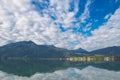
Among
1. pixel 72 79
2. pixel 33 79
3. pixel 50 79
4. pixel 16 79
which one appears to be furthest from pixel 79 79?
pixel 16 79

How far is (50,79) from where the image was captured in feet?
297

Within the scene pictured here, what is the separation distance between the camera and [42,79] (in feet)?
293

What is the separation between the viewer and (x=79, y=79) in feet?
300

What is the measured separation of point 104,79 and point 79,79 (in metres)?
9.48

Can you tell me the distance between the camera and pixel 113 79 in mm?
90688

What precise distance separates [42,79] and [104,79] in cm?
2344

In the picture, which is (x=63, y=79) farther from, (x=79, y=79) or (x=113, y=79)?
(x=113, y=79)

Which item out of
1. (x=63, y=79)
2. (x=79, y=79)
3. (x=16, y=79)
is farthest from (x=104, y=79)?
(x=16, y=79)

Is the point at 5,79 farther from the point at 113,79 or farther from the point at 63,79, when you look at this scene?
the point at 113,79

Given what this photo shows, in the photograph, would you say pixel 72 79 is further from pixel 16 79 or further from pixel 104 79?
pixel 16 79

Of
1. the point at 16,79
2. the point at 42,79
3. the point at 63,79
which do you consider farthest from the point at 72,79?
the point at 16,79

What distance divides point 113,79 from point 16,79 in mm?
37374

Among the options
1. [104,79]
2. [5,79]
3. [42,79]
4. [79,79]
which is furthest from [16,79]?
[104,79]

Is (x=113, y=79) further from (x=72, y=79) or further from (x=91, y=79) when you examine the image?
(x=72, y=79)
